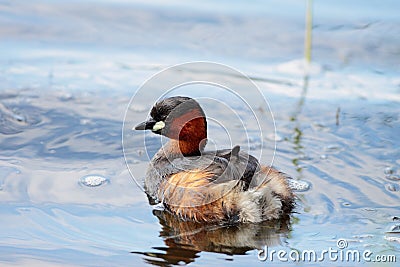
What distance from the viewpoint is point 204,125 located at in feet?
16.2

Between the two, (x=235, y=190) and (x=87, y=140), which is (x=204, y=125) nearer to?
(x=235, y=190)

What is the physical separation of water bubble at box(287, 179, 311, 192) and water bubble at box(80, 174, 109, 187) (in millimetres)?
1327

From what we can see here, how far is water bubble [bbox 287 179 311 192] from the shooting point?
511cm

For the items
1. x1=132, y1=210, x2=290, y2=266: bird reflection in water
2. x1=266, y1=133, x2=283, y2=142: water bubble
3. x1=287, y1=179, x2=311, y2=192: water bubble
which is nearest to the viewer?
x1=132, y1=210, x2=290, y2=266: bird reflection in water

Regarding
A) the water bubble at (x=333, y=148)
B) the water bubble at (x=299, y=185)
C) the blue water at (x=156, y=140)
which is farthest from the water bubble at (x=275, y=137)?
the water bubble at (x=299, y=185)

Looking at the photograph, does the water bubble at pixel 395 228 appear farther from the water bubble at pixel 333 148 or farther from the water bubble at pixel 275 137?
the water bubble at pixel 275 137

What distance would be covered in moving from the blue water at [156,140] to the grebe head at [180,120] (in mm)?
512

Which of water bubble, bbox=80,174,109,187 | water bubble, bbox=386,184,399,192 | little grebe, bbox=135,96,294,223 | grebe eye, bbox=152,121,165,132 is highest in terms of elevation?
grebe eye, bbox=152,121,165,132

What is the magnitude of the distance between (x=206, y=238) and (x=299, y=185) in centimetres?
104

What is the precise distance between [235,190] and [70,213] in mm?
1083

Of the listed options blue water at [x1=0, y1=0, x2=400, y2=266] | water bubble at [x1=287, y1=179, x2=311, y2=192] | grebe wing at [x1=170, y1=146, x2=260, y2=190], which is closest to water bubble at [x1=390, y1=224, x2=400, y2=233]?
blue water at [x1=0, y1=0, x2=400, y2=266]

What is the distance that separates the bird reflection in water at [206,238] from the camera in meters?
4.13

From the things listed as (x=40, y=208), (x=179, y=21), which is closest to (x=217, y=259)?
(x=40, y=208)

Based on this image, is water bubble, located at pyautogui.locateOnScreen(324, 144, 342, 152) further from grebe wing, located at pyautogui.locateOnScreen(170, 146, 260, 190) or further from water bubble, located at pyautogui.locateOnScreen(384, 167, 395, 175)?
grebe wing, located at pyautogui.locateOnScreen(170, 146, 260, 190)
